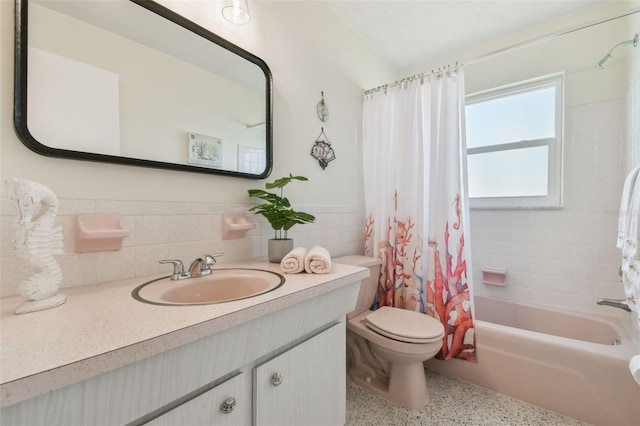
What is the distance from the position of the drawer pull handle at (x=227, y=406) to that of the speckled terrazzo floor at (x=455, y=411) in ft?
3.11

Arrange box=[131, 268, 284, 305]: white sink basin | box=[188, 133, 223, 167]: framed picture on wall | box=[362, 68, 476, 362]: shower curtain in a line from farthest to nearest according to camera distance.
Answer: box=[362, 68, 476, 362]: shower curtain
box=[188, 133, 223, 167]: framed picture on wall
box=[131, 268, 284, 305]: white sink basin

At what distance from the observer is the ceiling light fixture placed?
122cm

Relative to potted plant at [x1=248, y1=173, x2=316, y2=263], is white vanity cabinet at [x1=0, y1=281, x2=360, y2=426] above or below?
below

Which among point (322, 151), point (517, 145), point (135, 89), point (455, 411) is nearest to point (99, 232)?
point (135, 89)

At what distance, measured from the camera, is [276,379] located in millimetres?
854

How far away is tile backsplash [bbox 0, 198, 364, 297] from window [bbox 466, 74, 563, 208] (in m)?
1.93

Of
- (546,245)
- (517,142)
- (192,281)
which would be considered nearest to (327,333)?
(192,281)

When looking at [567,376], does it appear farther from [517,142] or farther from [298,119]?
[298,119]

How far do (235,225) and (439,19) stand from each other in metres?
2.04

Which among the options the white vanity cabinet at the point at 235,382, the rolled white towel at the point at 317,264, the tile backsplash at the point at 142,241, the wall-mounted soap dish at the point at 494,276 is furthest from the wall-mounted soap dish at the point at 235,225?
the wall-mounted soap dish at the point at 494,276

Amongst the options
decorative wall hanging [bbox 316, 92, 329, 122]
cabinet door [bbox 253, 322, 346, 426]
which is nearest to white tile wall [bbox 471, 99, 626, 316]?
decorative wall hanging [bbox 316, 92, 329, 122]

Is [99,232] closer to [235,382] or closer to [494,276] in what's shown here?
[235,382]

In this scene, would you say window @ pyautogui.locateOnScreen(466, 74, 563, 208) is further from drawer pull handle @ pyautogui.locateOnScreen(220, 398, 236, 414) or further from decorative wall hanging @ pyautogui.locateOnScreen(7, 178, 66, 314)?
decorative wall hanging @ pyautogui.locateOnScreen(7, 178, 66, 314)

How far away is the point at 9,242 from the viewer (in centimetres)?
78
